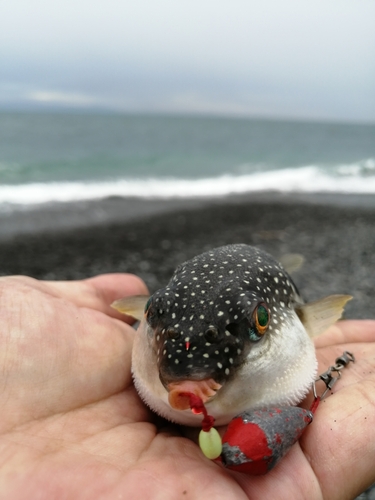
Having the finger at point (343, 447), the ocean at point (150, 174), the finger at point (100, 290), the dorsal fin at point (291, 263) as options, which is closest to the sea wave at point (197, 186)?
the ocean at point (150, 174)

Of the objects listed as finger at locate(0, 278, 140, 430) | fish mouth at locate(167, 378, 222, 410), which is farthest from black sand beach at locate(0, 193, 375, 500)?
fish mouth at locate(167, 378, 222, 410)

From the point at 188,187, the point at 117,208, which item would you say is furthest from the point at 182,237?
the point at 188,187

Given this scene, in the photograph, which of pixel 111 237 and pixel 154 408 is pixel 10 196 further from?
pixel 154 408

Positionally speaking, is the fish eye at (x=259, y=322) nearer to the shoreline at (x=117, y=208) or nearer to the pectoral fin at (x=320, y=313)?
the pectoral fin at (x=320, y=313)

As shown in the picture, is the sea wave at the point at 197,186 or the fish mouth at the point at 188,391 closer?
the fish mouth at the point at 188,391

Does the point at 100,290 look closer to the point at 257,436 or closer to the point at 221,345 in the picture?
the point at 221,345

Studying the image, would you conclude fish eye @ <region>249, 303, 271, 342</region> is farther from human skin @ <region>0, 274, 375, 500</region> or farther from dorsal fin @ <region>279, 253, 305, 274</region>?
dorsal fin @ <region>279, 253, 305, 274</region>
